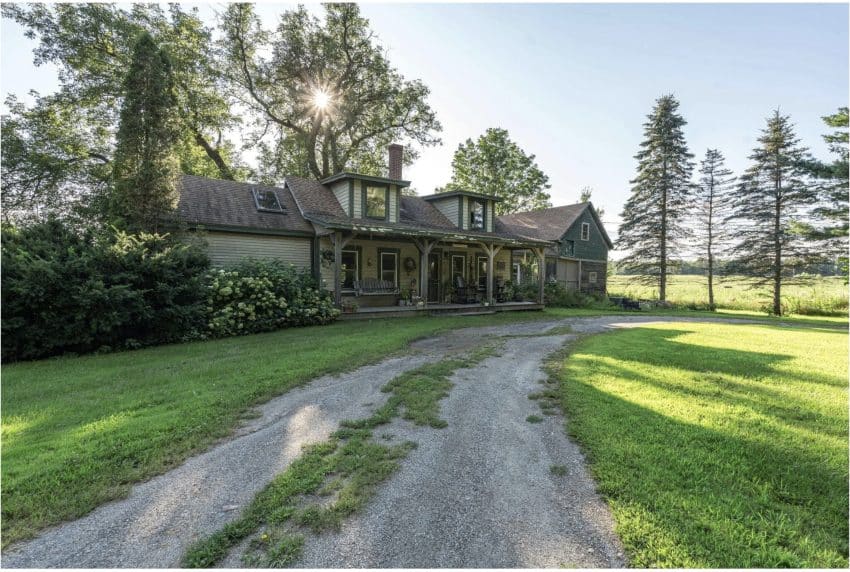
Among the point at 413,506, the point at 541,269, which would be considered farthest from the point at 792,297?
the point at 413,506

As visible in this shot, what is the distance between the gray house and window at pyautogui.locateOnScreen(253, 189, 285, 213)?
46.6ft

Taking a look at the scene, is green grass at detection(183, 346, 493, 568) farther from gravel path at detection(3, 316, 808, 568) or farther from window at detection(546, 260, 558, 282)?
window at detection(546, 260, 558, 282)

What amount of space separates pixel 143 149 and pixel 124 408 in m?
8.31

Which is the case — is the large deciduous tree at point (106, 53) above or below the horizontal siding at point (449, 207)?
above

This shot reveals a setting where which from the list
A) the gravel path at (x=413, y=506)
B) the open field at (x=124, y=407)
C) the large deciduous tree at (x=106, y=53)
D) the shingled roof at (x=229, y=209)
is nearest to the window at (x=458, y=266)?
the shingled roof at (x=229, y=209)

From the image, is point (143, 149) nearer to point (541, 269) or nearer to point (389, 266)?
point (389, 266)

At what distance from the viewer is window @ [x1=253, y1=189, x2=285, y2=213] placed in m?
14.0

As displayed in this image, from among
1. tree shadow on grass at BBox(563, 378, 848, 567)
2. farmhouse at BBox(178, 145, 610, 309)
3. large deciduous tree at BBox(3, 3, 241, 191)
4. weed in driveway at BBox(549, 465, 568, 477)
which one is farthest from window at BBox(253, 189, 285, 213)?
weed in driveway at BBox(549, 465, 568, 477)

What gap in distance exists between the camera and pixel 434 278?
17656 mm

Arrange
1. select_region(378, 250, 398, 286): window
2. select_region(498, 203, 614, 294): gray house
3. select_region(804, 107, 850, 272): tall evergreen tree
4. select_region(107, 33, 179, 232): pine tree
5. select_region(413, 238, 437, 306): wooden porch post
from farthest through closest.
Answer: select_region(498, 203, 614, 294): gray house
select_region(804, 107, 850, 272): tall evergreen tree
select_region(378, 250, 398, 286): window
select_region(413, 238, 437, 306): wooden porch post
select_region(107, 33, 179, 232): pine tree

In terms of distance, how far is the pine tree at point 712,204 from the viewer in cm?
2552

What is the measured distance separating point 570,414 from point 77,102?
2262 cm

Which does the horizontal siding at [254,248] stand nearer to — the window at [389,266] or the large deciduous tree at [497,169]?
the window at [389,266]

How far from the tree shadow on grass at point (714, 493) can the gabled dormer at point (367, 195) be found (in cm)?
1284
